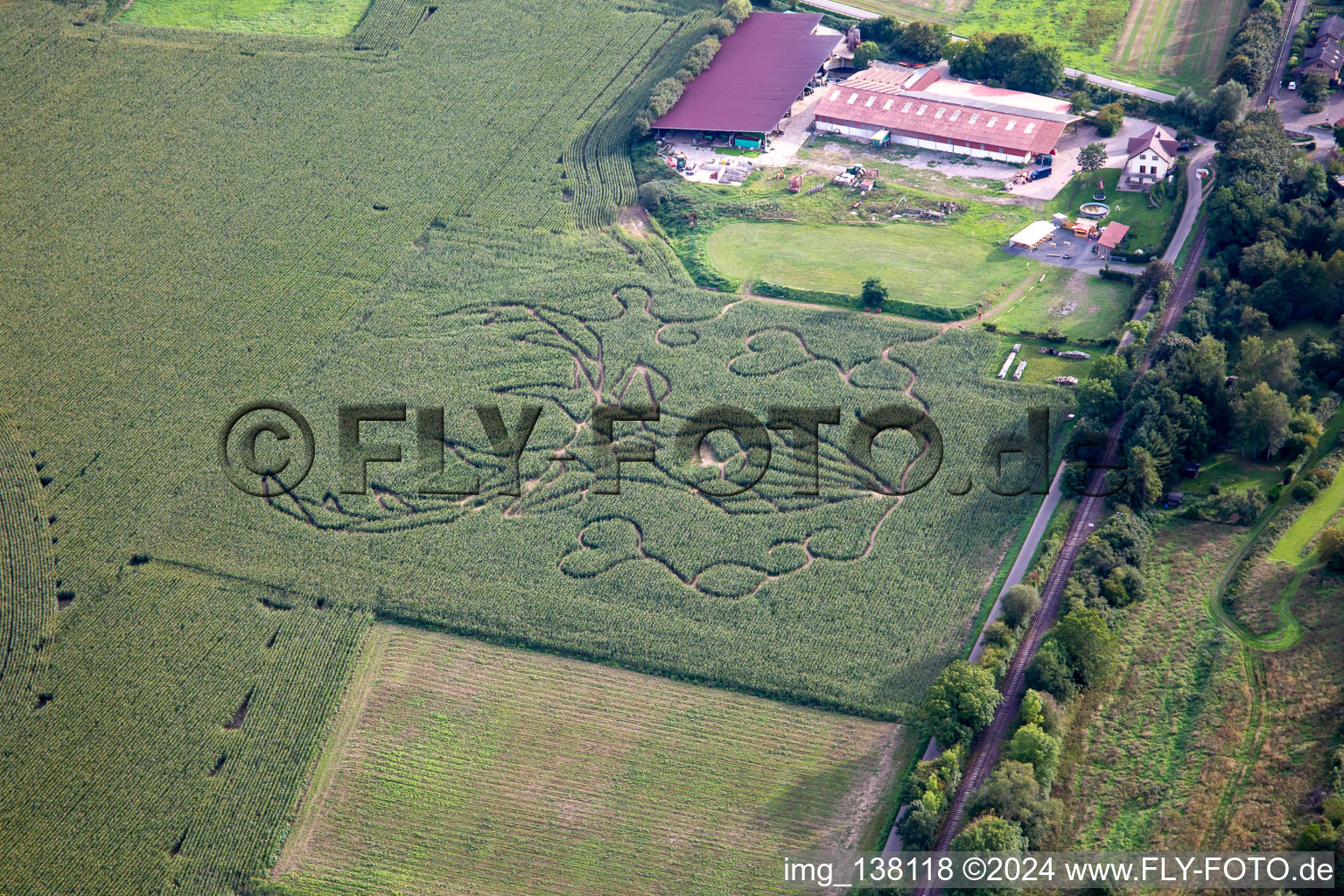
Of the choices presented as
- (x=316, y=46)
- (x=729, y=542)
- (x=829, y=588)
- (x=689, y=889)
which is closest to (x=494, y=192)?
(x=316, y=46)

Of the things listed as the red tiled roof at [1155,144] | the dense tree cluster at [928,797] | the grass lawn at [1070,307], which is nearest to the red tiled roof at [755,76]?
the red tiled roof at [1155,144]

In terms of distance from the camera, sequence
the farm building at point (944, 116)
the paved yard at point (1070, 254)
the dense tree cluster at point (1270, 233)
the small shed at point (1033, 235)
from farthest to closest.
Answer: the farm building at point (944, 116) → the small shed at point (1033, 235) → the paved yard at point (1070, 254) → the dense tree cluster at point (1270, 233)

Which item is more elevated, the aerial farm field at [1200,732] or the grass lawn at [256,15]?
the grass lawn at [256,15]

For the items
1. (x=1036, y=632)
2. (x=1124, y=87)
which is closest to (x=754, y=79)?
(x=1124, y=87)

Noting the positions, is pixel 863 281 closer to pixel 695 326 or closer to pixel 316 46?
pixel 695 326

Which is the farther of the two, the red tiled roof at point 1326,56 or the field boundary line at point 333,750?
the red tiled roof at point 1326,56

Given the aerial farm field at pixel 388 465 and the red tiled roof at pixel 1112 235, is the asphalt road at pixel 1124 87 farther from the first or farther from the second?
the aerial farm field at pixel 388 465

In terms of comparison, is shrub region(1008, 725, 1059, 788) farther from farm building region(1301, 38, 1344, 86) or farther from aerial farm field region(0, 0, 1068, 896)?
farm building region(1301, 38, 1344, 86)
